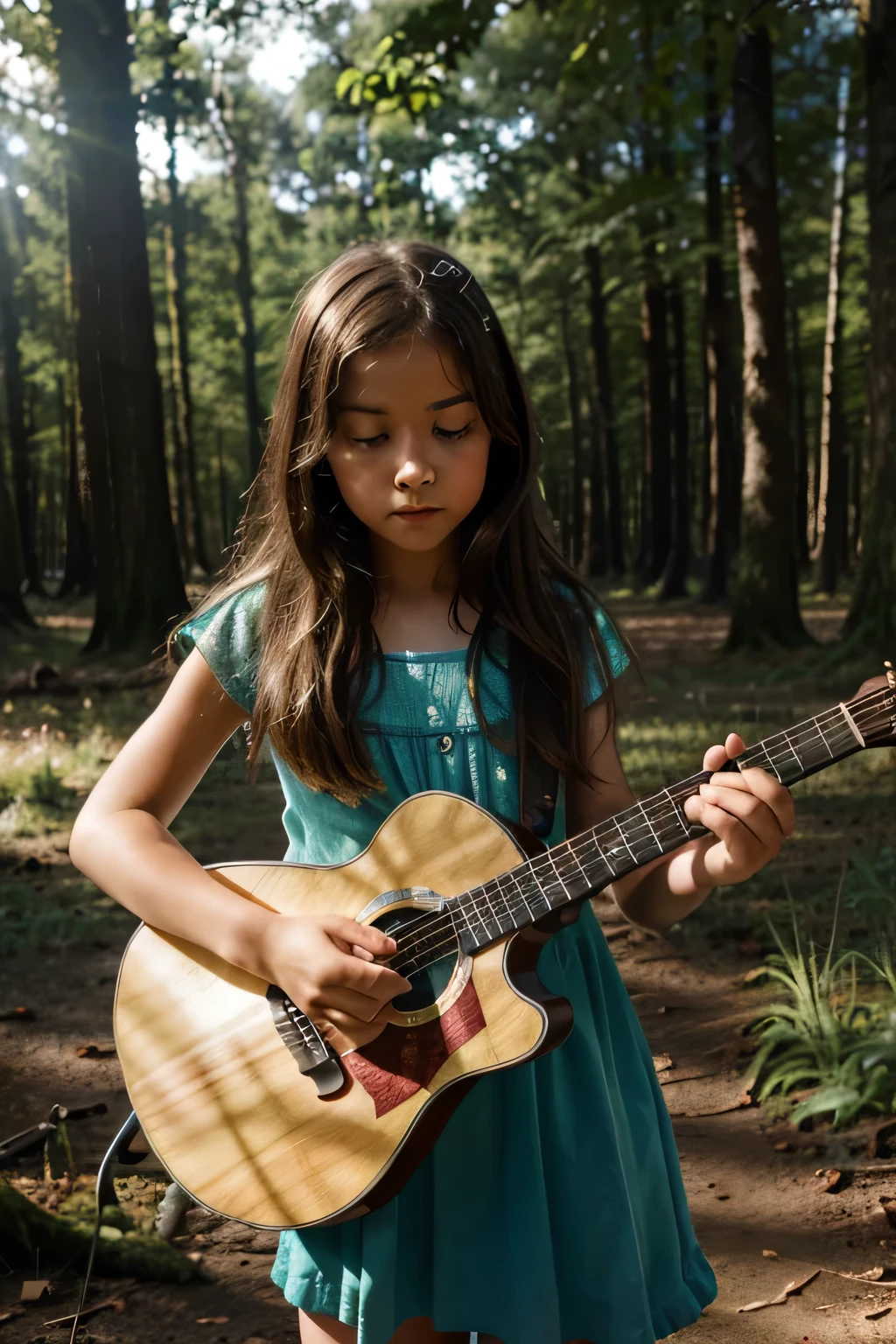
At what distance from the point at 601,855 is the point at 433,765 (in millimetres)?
288

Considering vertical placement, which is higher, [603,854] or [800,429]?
[800,429]

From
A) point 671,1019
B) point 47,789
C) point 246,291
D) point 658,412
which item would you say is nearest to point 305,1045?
point 671,1019

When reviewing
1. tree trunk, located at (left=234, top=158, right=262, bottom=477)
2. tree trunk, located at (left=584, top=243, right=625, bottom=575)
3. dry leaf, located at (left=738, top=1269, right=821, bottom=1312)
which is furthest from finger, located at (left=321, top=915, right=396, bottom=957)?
tree trunk, located at (left=234, top=158, right=262, bottom=477)

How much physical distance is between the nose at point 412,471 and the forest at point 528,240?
20.3 inches

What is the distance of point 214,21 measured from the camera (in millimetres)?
10805

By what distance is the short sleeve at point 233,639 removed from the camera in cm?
181

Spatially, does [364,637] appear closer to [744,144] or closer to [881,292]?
[881,292]

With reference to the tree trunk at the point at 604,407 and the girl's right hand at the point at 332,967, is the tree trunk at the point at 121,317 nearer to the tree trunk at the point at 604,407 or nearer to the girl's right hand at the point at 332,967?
the girl's right hand at the point at 332,967

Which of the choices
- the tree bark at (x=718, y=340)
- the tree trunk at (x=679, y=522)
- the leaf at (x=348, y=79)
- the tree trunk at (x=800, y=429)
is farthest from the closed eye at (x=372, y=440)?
the tree trunk at (x=800, y=429)

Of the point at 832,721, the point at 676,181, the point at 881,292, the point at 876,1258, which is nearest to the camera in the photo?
the point at 832,721

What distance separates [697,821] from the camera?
1587 millimetres

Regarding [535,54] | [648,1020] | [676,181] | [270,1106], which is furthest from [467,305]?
[535,54]

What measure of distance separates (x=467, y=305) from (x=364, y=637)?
505 millimetres

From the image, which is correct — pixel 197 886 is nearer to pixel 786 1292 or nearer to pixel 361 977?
pixel 361 977
